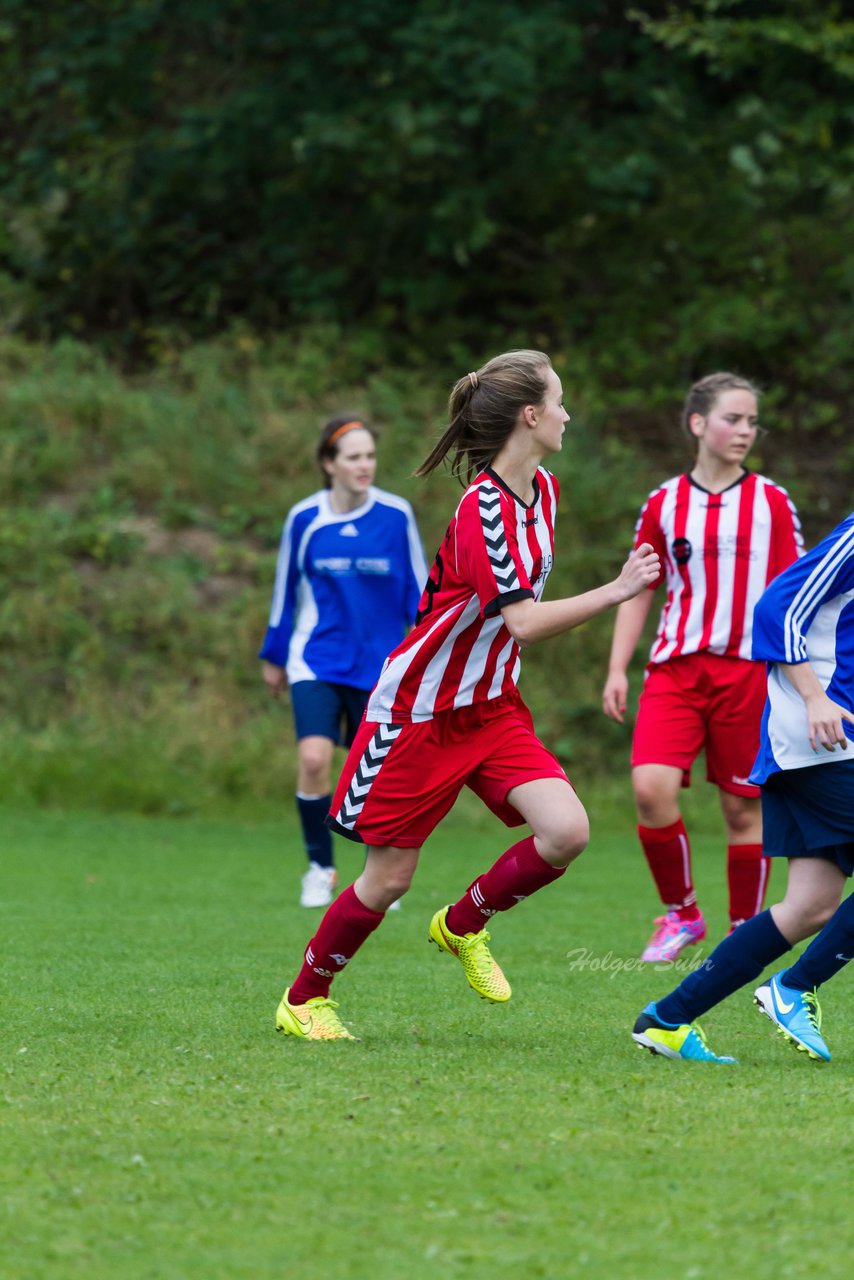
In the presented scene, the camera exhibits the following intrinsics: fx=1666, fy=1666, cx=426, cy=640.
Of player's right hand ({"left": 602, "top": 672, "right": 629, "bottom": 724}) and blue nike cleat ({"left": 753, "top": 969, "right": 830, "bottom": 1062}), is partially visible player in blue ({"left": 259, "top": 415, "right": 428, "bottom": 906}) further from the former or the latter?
blue nike cleat ({"left": 753, "top": 969, "right": 830, "bottom": 1062})

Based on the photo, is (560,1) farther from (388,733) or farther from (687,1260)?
(687,1260)

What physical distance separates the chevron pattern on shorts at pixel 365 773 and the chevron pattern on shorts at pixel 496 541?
0.62 m

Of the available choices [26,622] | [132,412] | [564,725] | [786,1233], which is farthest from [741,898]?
[132,412]

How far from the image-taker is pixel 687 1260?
295 cm

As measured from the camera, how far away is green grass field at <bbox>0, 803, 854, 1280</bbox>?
3.02 m

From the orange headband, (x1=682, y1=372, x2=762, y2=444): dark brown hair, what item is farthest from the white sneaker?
(x1=682, y1=372, x2=762, y2=444): dark brown hair

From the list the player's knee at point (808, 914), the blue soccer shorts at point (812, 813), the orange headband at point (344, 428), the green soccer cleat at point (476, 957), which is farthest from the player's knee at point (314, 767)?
the player's knee at point (808, 914)

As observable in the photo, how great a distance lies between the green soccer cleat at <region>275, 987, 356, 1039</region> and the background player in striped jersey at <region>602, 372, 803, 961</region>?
2145mm

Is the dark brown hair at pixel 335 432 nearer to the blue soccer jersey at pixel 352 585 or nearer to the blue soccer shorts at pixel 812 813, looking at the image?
the blue soccer jersey at pixel 352 585

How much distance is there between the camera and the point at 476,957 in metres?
5.21

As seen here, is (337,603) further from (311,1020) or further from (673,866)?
(311,1020)

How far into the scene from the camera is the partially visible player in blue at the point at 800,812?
14.5 ft

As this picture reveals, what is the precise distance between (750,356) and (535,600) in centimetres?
1263

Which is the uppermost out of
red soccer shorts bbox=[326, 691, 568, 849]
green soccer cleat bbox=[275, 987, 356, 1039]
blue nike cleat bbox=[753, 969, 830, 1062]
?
red soccer shorts bbox=[326, 691, 568, 849]
